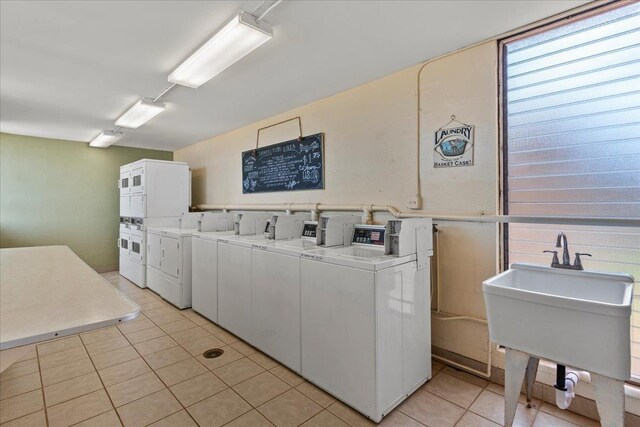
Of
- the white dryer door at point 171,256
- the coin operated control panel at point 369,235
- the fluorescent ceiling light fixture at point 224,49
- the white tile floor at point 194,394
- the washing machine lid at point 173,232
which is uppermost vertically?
the fluorescent ceiling light fixture at point 224,49

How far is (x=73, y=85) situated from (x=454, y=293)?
161 inches

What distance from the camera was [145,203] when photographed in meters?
4.76

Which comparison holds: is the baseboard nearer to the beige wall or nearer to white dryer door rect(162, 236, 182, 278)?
white dryer door rect(162, 236, 182, 278)

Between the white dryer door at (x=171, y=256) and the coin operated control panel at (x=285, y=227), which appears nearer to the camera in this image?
the coin operated control panel at (x=285, y=227)

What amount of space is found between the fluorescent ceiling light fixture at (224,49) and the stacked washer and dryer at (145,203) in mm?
2737

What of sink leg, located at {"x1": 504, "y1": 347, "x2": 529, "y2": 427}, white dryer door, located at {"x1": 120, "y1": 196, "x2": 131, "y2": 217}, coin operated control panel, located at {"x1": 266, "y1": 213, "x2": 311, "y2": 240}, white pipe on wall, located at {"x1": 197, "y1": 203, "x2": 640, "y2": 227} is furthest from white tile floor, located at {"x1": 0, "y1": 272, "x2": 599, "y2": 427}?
white dryer door, located at {"x1": 120, "y1": 196, "x2": 131, "y2": 217}

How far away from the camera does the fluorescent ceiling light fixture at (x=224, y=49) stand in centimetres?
188

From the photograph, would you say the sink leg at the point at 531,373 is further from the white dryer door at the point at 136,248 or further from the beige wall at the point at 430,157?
the white dryer door at the point at 136,248

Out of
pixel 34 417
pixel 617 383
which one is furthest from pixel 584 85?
pixel 34 417

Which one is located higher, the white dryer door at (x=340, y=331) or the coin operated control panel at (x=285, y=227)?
the coin operated control panel at (x=285, y=227)

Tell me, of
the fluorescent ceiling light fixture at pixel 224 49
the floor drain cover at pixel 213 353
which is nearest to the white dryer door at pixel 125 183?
the fluorescent ceiling light fixture at pixel 224 49

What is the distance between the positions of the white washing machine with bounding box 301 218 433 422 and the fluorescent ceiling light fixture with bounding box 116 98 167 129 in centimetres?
260

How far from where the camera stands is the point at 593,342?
1312mm

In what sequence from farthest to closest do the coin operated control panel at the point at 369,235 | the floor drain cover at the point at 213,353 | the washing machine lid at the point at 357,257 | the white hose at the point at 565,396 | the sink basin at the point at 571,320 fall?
the floor drain cover at the point at 213,353
the coin operated control panel at the point at 369,235
the washing machine lid at the point at 357,257
the white hose at the point at 565,396
the sink basin at the point at 571,320
